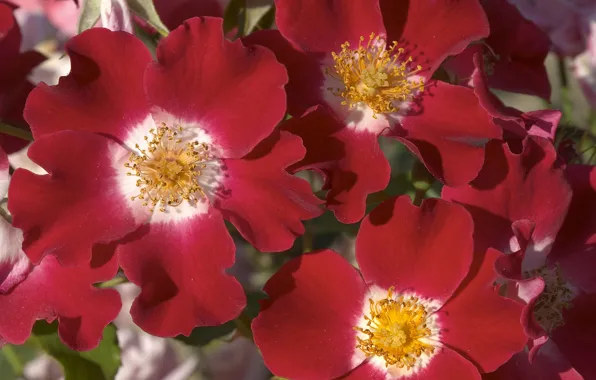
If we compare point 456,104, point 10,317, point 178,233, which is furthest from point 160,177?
point 456,104

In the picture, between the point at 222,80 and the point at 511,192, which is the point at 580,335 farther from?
the point at 222,80

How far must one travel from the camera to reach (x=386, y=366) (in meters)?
0.78

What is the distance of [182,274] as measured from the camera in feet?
2.37

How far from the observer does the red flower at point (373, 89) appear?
72cm

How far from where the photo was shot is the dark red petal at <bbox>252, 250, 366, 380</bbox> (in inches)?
28.8

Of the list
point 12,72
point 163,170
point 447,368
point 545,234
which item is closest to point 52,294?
point 163,170

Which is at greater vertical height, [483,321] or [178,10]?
[178,10]

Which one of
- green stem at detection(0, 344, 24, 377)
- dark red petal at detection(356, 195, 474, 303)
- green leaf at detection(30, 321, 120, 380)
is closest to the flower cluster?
dark red petal at detection(356, 195, 474, 303)

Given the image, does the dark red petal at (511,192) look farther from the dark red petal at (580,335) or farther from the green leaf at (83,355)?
the green leaf at (83,355)

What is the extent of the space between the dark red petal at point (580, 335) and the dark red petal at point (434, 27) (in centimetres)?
28

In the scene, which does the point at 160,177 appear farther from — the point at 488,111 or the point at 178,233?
the point at 488,111

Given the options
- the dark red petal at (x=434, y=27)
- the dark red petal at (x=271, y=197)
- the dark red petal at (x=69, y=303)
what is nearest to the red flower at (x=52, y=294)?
the dark red petal at (x=69, y=303)

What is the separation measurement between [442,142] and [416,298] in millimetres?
156

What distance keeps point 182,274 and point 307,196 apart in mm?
138
